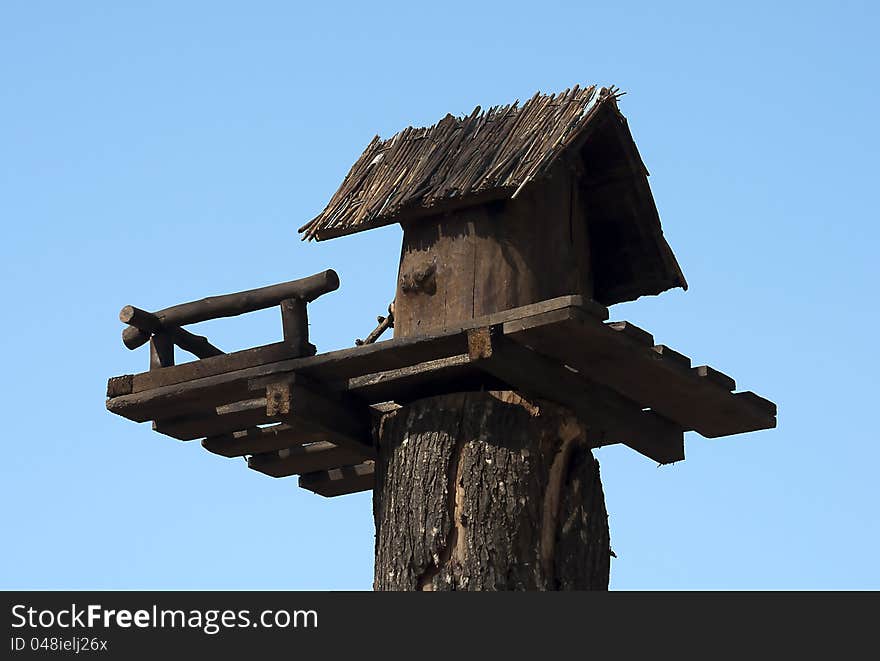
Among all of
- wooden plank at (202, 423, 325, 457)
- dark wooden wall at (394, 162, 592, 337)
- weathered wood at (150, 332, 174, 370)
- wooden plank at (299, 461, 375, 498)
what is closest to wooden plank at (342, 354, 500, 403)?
dark wooden wall at (394, 162, 592, 337)

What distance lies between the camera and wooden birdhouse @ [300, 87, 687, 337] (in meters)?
13.6

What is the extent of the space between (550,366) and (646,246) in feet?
4.89

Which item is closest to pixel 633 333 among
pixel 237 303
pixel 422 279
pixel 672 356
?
pixel 672 356

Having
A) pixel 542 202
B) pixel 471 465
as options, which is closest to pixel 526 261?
pixel 542 202

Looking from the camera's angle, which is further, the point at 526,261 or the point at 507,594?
the point at 526,261

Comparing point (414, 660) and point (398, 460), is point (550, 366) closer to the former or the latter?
point (398, 460)

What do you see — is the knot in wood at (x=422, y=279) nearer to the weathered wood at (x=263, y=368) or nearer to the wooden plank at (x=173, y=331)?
the weathered wood at (x=263, y=368)

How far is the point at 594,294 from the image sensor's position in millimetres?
14688

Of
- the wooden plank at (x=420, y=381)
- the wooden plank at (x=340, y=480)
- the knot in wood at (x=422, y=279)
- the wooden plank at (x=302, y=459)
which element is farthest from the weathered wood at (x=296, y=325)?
the wooden plank at (x=340, y=480)

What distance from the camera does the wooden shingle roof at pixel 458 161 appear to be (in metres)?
13.6

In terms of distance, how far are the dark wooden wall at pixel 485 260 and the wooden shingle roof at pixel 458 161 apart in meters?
0.19

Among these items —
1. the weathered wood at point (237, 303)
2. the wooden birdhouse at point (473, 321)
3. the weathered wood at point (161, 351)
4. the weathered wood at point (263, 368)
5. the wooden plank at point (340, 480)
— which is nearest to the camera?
the weathered wood at point (263, 368)

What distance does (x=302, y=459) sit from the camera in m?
14.9

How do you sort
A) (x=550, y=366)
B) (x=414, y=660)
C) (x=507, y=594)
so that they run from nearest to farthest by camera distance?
(x=414, y=660) < (x=507, y=594) < (x=550, y=366)
